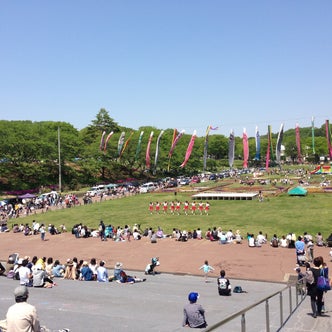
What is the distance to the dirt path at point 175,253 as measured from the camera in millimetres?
20391

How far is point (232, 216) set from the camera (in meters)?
36.4

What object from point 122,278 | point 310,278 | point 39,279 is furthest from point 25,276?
point 310,278

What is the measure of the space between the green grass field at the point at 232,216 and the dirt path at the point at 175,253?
14.1 feet

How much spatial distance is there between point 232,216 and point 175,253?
13.1 meters

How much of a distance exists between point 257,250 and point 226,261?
316 cm

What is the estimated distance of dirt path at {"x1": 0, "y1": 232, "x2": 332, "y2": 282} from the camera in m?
20.4

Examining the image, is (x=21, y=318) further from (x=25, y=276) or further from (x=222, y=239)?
(x=222, y=239)

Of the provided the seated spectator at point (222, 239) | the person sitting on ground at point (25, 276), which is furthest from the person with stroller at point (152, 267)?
the seated spectator at point (222, 239)

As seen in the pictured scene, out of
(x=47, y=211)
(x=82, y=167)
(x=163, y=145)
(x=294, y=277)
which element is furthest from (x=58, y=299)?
(x=163, y=145)

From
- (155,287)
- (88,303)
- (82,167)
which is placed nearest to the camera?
(88,303)

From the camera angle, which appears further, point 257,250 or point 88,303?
point 257,250

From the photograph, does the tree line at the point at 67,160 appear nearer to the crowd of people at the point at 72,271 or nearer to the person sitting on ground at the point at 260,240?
the crowd of people at the point at 72,271

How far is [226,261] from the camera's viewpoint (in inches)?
872

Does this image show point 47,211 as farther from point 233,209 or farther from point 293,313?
point 293,313
